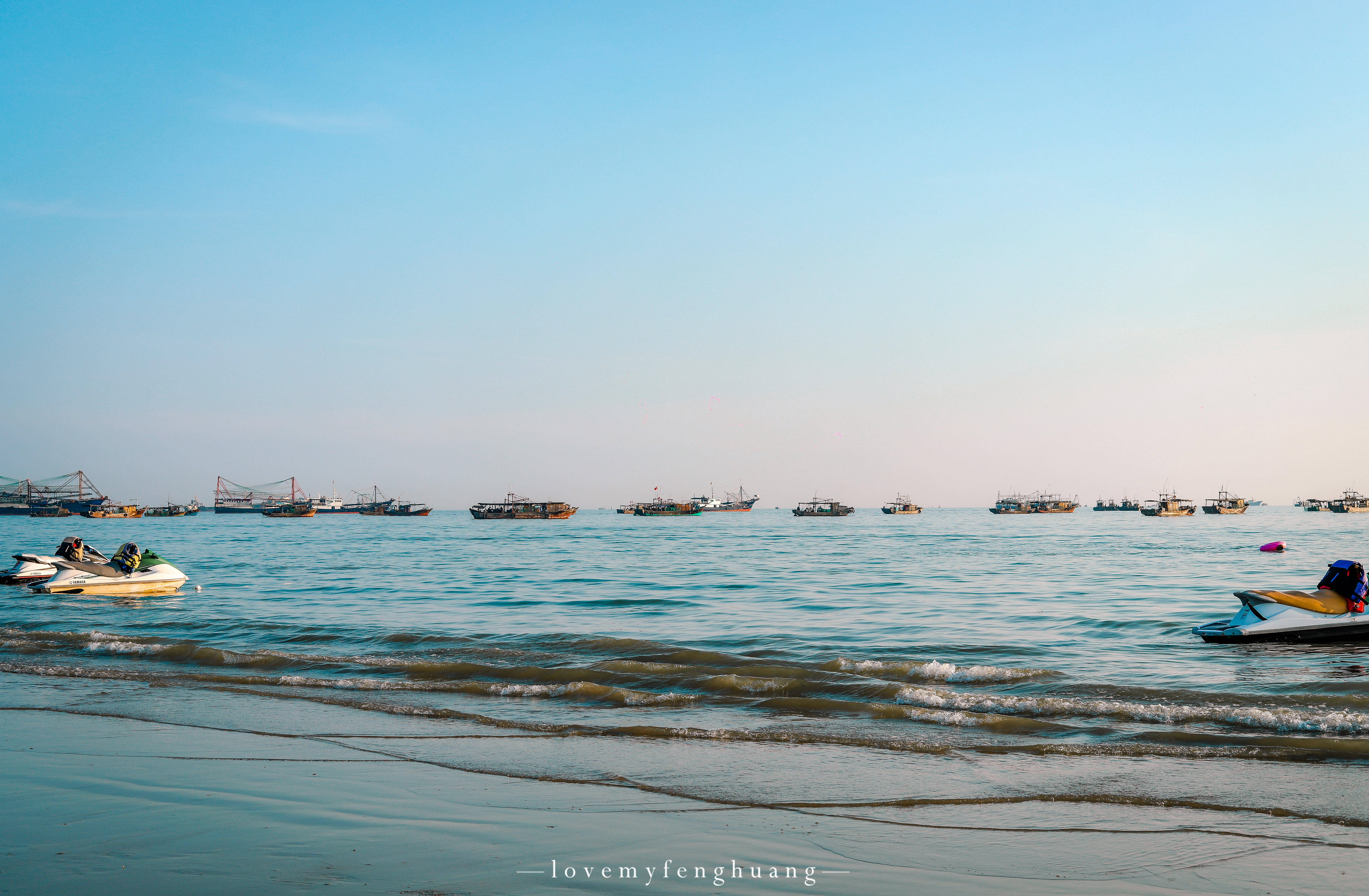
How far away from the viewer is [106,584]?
30203 millimetres

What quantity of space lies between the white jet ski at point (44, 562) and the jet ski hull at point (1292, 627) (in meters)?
35.8

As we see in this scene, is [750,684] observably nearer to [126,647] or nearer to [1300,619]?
[1300,619]

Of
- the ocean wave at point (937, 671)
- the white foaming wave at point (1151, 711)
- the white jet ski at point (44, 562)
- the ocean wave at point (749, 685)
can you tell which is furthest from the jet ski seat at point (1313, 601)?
the white jet ski at point (44, 562)

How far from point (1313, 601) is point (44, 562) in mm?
41375

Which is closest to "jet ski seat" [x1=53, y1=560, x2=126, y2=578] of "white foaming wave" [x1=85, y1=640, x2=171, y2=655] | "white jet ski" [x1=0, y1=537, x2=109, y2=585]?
"white jet ski" [x1=0, y1=537, x2=109, y2=585]

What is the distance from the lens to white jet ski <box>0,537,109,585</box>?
3153 cm

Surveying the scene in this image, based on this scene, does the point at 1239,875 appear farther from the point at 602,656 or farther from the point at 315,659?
Answer: the point at 315,659

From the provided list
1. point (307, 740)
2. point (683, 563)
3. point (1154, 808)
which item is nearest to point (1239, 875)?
point (1154, 808)

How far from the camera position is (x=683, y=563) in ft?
171

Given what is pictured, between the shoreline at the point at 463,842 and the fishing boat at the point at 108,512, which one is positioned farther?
the fishing boat at the point at 108,512

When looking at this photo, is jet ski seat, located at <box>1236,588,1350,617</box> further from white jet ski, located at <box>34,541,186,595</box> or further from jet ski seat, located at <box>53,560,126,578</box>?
jet ski seat, located at <box>53,560,126,578</box>

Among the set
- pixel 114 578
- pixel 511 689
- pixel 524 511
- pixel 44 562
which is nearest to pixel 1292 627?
pixel 511 689

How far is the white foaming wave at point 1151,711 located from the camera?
1106 centimetres

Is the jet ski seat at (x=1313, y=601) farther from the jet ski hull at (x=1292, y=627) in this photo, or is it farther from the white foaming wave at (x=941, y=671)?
the white foaming wave at (x=941, y=671)
